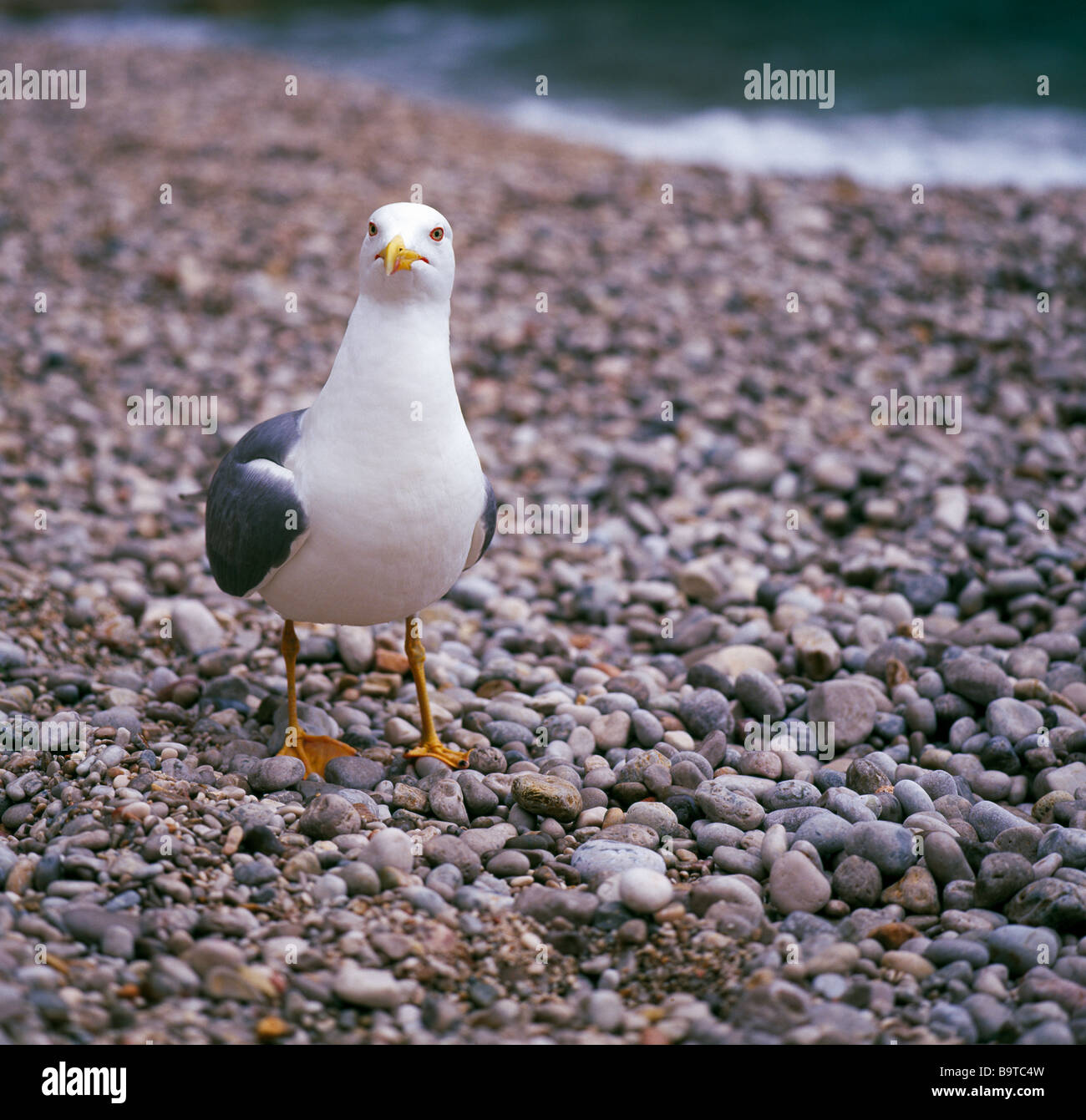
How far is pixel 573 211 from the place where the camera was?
425 inches

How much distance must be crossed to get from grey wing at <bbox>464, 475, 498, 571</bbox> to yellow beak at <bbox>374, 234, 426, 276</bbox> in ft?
2.97

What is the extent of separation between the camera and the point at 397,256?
12.3 ft

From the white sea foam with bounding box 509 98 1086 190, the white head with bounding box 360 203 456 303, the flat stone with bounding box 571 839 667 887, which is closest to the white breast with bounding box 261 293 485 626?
the white head with bounding box 360 203 456 303

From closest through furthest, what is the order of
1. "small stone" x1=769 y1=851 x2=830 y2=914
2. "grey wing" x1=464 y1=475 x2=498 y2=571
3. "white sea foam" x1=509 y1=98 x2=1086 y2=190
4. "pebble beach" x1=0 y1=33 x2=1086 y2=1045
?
"pebble beach" x1=0 y1=33 x2=1086 y2=1045
"small stone" x1=769 y1=851 x2=830 y2=914
"grey wing" x1=464 y1=475 x2=498 y2=571
"white sea foam" x1=509 y1=98 x2=1086 y2=190

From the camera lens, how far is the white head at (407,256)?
380 centimetres

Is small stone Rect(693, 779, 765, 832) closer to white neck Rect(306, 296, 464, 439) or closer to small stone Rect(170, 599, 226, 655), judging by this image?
white neck Rect(306, 296, 464, 439)

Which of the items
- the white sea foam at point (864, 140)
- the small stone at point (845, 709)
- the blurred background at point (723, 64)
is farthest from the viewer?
the blurred background at point (723, 64)

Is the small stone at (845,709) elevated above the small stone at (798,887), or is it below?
above

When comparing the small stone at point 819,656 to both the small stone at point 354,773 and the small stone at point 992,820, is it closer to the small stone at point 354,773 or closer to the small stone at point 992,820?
the small stone at point 992,820

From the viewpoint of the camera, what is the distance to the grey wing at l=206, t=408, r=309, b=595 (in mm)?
4008

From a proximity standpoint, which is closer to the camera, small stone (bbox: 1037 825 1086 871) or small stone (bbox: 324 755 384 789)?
small stone (bbox: 1037 825 1086 871)

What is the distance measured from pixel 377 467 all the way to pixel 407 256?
709mm

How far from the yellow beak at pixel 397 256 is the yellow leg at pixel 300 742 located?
1.51 m

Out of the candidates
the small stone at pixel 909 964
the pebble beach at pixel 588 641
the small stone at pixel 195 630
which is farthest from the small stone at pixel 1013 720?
the small stone at pixel 195 630
